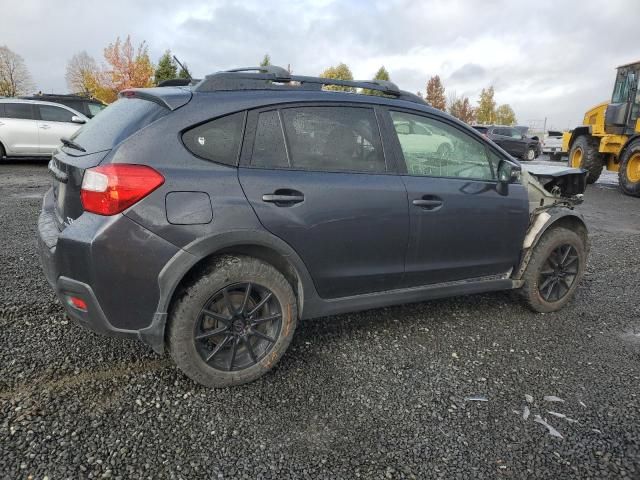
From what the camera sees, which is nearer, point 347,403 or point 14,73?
point 347,403

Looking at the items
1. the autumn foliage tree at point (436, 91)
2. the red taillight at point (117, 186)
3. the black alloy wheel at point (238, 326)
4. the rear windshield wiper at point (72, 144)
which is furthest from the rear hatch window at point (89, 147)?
the autumn foliage tree at point (436, 91)

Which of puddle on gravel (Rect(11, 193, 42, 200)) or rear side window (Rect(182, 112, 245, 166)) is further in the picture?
puddle on gravel (Rect(11, 193, 42, 200))

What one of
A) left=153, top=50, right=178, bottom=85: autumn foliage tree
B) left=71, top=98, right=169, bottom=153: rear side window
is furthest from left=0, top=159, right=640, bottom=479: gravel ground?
left=153, top=50, right=178, bottom=85: autumn foliage tree

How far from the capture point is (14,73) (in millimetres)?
56219

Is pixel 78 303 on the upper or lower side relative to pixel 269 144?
lower

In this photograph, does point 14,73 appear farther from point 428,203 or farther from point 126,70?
point 428,203

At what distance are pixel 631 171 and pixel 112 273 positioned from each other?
12532 millimetres

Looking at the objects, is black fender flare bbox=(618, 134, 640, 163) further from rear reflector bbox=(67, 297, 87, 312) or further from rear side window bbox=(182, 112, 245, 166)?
rear reflector bbox=(67, 297, 87, 312)

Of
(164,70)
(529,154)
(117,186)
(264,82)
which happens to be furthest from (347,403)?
(164,70)

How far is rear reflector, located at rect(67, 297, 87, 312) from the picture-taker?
239cm


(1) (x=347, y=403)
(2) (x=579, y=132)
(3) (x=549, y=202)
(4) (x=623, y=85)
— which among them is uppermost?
(4) (x=623, y=85)

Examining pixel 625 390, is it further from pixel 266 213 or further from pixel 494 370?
pixel 266 213

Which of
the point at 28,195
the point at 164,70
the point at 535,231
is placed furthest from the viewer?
the point at 164,70

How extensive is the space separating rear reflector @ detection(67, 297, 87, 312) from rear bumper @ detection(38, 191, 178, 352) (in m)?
0.01
